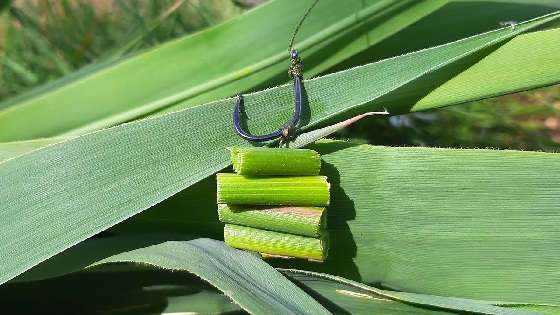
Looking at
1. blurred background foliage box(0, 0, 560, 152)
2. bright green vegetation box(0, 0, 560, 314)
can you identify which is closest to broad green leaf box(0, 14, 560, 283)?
bright green vegetation box(0, 0, 560, 314)

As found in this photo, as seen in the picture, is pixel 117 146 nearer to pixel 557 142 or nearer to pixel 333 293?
pixel 333 293

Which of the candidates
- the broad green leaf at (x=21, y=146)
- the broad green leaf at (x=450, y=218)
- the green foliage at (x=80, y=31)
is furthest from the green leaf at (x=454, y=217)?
the green foliage at (x=80, y=31)

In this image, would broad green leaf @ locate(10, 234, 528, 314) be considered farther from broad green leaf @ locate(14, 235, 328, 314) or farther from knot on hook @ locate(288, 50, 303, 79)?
knot on hook @ locate(288, 50, 303, 79)

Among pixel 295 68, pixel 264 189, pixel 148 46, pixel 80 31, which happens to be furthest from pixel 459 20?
pixel 80 31

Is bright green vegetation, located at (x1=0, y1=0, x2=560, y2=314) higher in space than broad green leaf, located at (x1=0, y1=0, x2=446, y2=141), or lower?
lower

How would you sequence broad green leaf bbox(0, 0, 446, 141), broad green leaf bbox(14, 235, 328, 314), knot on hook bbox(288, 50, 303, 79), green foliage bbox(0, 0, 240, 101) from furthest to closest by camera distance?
1. green foliage bbox(0, 0, 240, 101)
2. broad green leaf bbox(0, 0, 446, 141)
3. knot on hook bbox(288, 50, 303, 79)
4. broad green leaf bbox(14, 235, 328, 314)

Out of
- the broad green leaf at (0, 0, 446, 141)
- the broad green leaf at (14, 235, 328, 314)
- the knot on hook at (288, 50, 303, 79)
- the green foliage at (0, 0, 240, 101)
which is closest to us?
the broad green leaf at (14, 235, 328, 314)

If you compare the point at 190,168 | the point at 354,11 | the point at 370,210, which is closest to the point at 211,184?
the point at 190,168
